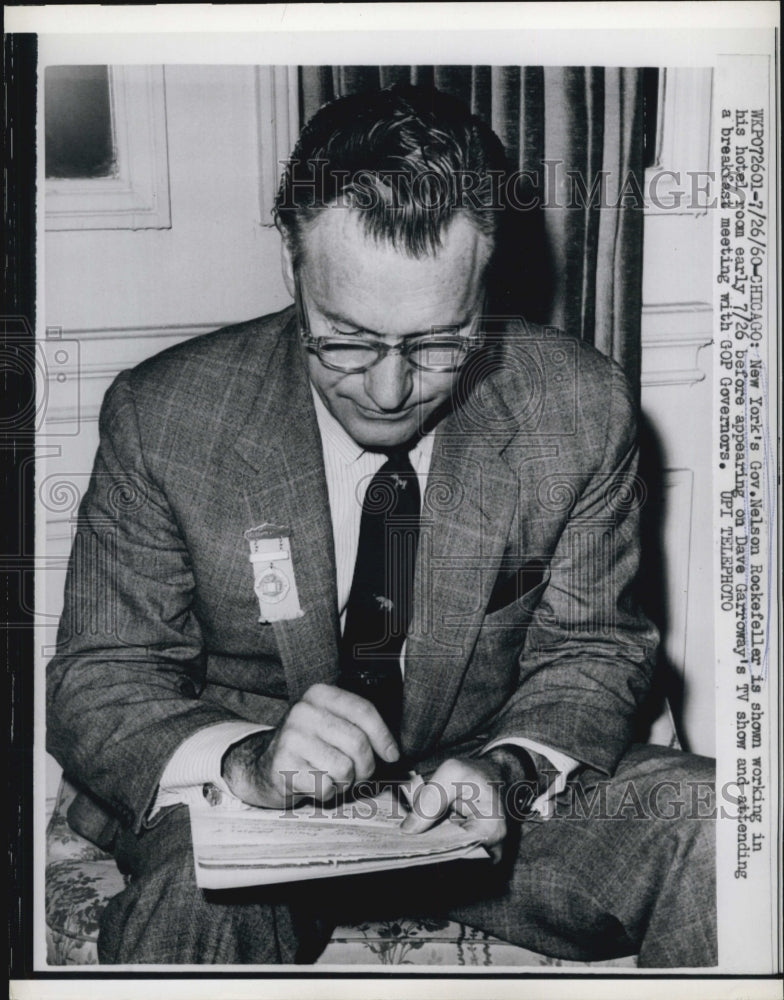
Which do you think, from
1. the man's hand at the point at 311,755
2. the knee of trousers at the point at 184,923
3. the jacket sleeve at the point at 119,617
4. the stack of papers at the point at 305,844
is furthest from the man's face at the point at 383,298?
the knee of trousers at the point at 184,923

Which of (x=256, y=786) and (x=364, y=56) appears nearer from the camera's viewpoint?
(x=256, y=786)

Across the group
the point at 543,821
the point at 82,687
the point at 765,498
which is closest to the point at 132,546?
the point at 82,687

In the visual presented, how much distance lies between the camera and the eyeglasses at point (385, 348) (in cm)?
168

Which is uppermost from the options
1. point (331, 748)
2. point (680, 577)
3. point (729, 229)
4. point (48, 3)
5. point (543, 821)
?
point (48, 3)

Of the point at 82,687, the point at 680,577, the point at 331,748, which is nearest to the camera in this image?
the point at 331,748

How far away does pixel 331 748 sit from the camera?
1.64 meters

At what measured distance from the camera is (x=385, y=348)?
1678 mm

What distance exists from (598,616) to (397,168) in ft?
2.48

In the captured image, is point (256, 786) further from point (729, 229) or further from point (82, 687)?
point (729, 229)

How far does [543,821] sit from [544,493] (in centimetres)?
51

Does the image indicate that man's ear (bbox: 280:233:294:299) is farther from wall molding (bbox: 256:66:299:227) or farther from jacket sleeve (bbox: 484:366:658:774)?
jacket sleeve (bbox: 484:366:658:774)

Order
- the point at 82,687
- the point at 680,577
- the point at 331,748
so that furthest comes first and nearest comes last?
1. the point at 680,577
2. the point at 82,687
3. the point at 331,748

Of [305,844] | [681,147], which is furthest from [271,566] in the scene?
[681,147]

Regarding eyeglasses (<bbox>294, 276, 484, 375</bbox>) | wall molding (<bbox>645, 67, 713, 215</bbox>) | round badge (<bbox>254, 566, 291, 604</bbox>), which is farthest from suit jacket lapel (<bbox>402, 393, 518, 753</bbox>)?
wall molding (<bbox>645, 67, 713, 215</bbox>)
